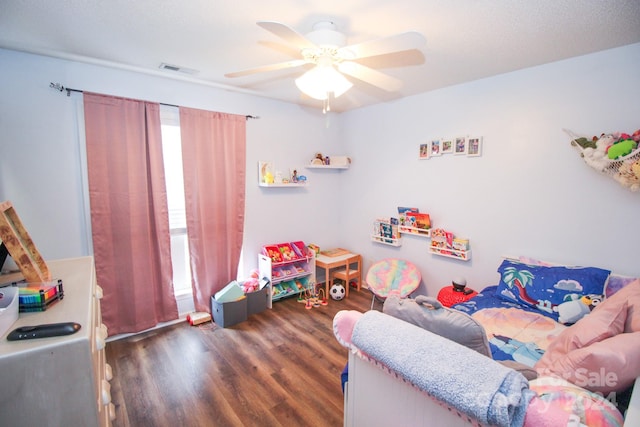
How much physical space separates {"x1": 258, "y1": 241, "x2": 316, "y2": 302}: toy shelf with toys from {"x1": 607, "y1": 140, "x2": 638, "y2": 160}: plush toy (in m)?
2.73

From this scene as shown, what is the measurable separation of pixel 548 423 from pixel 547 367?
0.67m

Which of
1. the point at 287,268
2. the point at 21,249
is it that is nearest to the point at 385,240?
the point at 287,268

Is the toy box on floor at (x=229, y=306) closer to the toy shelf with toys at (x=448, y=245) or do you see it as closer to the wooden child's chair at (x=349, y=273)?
the wooden child's chair at (x=349, y=273)

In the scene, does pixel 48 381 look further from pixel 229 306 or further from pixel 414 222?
pixel 414 222

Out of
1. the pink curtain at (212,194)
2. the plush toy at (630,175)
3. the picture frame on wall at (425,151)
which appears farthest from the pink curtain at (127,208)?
the plush toy at (630,175)

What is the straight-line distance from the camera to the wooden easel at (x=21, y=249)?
1010 mm

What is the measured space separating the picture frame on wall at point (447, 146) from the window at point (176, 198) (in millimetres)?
2591

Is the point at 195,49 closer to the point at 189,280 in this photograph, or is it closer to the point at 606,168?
the point at 189,280

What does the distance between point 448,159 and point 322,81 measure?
1812 millimetres

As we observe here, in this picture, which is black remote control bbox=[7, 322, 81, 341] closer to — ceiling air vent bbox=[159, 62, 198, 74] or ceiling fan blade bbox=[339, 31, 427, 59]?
ceiling fan blade bbox=[339, 31, 427, 59]

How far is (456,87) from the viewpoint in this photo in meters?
2.84

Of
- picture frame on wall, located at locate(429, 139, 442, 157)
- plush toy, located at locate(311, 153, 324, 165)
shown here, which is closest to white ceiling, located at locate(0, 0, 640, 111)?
picture frame on wall, located at locate(429, 139, 442, 157)

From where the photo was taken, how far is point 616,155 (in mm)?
1904

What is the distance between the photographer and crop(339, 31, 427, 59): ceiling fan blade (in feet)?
4.27
